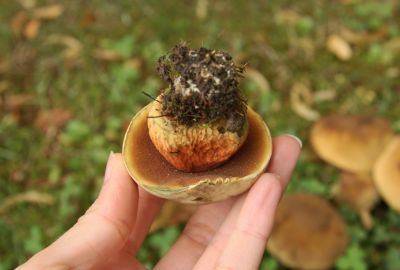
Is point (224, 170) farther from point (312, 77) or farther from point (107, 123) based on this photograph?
point (312, 77)

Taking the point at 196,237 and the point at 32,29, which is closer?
the point at 196,237

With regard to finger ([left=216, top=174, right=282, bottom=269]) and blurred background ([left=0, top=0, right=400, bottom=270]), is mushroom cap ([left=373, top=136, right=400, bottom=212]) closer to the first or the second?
blurred background ([left=0, top=0, right=400, bottom=270])

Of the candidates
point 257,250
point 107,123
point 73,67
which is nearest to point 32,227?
point 107,123

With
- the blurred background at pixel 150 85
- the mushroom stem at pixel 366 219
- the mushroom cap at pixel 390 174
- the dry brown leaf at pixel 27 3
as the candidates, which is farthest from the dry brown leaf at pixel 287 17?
the dry brown leaf at pixel 27 3

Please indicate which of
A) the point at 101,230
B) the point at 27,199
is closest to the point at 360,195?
the point at 101,230

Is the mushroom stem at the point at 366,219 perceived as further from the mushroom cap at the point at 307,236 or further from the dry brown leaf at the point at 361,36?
the dry brown leaf at the point at 361,36

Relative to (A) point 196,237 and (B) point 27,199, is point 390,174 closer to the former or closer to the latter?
(A) point 196,237

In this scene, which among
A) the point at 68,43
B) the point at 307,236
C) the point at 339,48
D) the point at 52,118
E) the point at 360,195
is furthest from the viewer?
the point at 68,43
